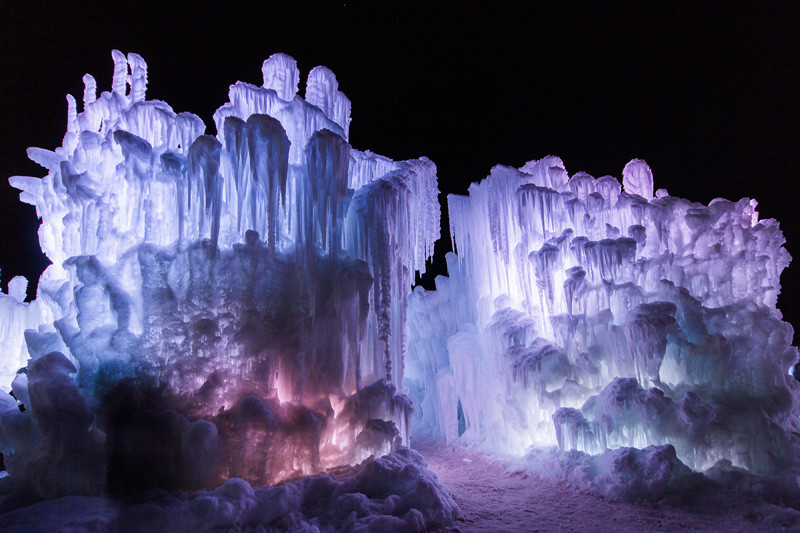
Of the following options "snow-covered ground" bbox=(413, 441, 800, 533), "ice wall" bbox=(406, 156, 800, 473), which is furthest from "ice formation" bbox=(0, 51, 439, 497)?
"ice wall" bbox=(406, 156, 800, 473)

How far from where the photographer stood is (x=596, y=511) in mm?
8656

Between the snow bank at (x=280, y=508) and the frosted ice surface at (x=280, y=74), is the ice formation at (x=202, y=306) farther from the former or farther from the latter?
the snow bank at (x=280, y=508)

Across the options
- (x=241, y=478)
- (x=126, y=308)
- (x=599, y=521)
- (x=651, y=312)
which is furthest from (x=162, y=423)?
(x=651, y=312)

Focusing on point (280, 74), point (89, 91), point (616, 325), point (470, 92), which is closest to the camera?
point (89, 91)

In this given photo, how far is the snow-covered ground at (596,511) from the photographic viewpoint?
7.89 meters

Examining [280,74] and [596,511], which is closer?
[596,511]

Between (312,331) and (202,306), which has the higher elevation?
(202,306)

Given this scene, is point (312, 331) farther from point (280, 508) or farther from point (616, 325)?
point (616, 325)

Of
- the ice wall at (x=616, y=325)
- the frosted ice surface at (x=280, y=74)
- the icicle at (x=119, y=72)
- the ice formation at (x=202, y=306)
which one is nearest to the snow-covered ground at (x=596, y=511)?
the ice wall at (x=616, y=325)

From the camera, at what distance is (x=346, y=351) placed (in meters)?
9.84

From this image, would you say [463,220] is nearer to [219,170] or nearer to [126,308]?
[219,170]

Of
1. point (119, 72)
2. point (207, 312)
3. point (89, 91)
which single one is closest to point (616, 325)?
point (207, 312)

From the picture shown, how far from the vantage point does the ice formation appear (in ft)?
24.4

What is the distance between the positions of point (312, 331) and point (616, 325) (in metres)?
7.73
